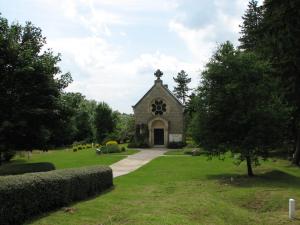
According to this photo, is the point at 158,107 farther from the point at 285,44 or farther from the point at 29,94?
the point at 29,94

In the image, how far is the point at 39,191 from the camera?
1327 cm

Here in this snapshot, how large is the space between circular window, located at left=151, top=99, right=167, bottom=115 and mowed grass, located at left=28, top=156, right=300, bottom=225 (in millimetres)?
35656

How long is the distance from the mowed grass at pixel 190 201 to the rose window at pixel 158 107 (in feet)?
117

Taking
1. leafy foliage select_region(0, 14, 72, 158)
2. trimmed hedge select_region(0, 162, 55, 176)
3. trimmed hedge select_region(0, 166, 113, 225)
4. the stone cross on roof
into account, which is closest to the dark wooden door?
the stone cross on roof

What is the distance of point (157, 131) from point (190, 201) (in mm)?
47137

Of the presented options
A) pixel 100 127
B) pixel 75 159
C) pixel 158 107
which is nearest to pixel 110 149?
pixel 75 159

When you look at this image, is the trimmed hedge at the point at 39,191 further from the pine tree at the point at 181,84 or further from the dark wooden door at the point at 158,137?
the pine tree at the point at 181,84

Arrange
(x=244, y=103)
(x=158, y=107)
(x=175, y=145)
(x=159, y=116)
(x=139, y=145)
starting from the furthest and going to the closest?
(x=158, y=107) < (x=159, y=116) < (x=139, y=145) < (x=175, y=145) < (x=244, y=103)

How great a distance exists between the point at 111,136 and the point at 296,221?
54.6 meters

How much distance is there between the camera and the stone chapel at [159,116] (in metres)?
62.4

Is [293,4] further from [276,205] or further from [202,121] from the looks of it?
[276,205]

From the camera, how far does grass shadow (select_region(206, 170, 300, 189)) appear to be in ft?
73.7

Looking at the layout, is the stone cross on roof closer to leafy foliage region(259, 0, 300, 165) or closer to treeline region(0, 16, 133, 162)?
leafy foliage region(259, 0, 300, 165)

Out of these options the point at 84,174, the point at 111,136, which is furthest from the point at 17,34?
the point at 111,136
